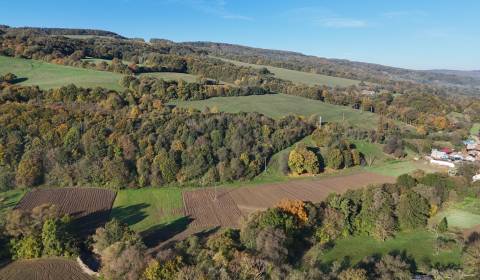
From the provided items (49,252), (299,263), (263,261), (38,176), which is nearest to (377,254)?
(299,263)

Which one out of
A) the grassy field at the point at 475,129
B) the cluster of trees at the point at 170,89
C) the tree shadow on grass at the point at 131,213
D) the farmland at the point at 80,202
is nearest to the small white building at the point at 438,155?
the grassy field at the point at 475,129

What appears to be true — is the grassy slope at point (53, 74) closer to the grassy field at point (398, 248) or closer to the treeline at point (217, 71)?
the treeline at point (217, 71)

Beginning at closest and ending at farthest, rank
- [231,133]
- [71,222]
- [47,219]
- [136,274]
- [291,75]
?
1. [136,274]
2. [47,219]
3. [71,222]
4. [231,133]
5. [291,75]

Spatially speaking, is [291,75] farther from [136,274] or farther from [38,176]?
[136,274]

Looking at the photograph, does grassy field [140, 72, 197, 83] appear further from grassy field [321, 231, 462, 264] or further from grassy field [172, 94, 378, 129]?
grassy field [321, 231, 462, 264]

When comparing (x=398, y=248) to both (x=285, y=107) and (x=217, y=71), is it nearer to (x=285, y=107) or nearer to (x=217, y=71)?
(x=285, y=107)

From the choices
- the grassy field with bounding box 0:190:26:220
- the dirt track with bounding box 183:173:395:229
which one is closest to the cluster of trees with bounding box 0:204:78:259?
the grassy field with bounding box 0:190:26:220

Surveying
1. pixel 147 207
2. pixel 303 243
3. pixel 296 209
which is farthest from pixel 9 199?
pixel 303 243
